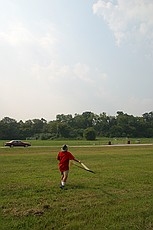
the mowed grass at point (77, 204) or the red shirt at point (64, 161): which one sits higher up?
the red shirt at point (64, 161)

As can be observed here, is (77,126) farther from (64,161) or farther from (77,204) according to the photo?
(77,204)

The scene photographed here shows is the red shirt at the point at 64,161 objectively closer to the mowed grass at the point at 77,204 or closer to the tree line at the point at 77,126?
the mowed grass at the point at 77,204

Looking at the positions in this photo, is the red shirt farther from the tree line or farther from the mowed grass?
the tree line

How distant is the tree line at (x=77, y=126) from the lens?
12009 cm

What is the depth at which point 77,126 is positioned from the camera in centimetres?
15362

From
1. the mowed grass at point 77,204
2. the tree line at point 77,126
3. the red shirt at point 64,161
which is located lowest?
the mowed grass at point 77,204

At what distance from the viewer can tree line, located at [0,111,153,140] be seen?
120 metres

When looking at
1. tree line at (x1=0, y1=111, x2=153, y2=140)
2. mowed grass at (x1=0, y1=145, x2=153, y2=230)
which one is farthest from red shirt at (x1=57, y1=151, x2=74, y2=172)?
tree line at (x1=0, y1=111, x2=153, y2=140)

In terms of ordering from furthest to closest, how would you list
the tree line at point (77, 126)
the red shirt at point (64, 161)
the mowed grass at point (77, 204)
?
the tree line at point (77, 126) < the red shirt at point (64, 161) < the mowed grass at point (77, 204)

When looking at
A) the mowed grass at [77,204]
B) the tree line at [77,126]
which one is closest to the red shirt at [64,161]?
the mowed grass at [77,204]

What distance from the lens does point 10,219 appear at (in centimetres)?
774

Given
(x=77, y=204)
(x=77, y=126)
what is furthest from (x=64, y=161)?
(x=77, y=126)

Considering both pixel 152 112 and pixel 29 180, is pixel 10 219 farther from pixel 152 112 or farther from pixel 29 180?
pixel 152 112

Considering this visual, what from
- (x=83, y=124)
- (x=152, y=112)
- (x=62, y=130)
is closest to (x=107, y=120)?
(x=83, y=124)
